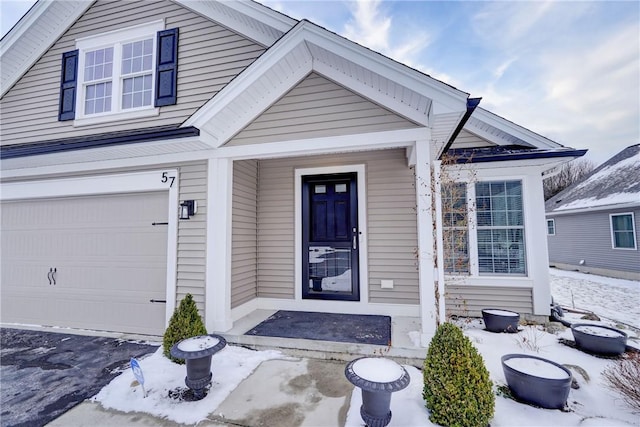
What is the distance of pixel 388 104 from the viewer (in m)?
3.53

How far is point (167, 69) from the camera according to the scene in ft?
16.1

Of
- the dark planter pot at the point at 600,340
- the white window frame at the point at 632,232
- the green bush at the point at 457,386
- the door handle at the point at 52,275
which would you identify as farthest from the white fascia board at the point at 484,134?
the white window frame at the point at 632,232

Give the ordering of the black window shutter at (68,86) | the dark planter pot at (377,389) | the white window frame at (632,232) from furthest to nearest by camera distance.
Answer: the white window frame at (632,232)
the black window shutter at (68,86)
the dark planter pot at (377,389)

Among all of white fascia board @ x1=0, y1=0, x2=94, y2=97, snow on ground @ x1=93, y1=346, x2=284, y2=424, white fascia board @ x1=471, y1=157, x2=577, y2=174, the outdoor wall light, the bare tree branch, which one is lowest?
snow on ground @ x1=93, y1=346, x2=284, y2=424

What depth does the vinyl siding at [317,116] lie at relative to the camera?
3.59 m

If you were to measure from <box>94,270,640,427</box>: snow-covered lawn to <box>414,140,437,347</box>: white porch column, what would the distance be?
0.53 meters

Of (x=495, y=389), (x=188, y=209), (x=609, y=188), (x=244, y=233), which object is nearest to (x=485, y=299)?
(x=495, y=389)

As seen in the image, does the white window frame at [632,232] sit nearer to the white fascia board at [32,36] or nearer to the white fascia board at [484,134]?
the white fascia board at [484,134]

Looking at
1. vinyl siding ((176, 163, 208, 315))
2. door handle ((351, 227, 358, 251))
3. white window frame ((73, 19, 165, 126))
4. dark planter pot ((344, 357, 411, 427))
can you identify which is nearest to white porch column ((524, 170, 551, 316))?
door handle ((351, 227, 358, 251))

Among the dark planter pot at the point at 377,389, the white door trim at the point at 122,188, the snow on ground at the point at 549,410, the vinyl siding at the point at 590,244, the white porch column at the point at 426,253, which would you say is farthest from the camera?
the vinyl siding at the point at 590,244

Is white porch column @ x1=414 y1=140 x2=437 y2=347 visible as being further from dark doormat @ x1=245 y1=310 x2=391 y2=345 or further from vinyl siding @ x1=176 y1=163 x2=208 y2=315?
vinyl siding @ x1=176 y1=163 x2=208 y2=315

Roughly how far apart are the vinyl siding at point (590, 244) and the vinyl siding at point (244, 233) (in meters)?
11.9

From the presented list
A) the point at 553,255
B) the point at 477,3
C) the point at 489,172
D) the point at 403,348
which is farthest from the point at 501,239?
the point at 553,255

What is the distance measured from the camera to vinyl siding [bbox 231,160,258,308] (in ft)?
14.4
